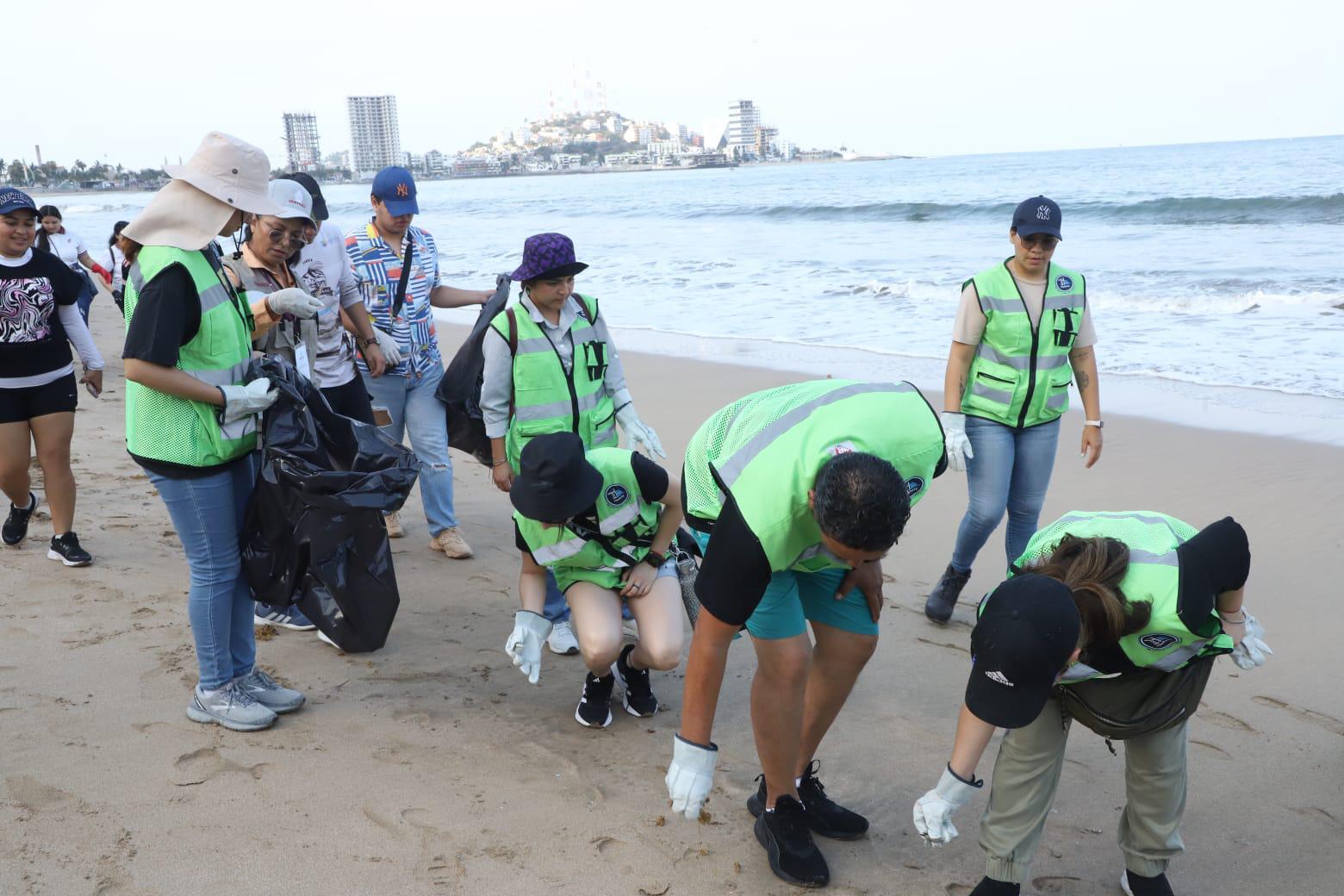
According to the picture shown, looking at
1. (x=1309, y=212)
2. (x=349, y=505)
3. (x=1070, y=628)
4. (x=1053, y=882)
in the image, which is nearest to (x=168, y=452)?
(x=349, y=505)

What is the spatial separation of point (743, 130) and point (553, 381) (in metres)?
103

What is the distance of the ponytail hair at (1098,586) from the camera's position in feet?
6.63

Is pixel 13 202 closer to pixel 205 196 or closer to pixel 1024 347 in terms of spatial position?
pixel 205 196

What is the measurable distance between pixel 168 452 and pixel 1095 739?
9.07 feet

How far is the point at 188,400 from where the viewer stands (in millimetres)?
2820

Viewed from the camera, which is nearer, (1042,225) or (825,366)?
(1042,225)

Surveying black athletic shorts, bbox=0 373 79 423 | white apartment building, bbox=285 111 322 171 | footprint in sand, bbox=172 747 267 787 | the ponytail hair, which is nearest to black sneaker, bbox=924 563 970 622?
the ponytail hair

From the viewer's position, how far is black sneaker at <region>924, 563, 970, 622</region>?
13.1ft

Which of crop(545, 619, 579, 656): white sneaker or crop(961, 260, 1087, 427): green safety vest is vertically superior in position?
crop(961, 260, 1087, 427): green safety vest

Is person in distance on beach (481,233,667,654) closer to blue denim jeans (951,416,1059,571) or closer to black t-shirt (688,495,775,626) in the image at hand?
blue denim jeans (951,416,1059,571)

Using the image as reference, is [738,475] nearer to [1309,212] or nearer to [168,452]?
[168,452]

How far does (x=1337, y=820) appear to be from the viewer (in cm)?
268

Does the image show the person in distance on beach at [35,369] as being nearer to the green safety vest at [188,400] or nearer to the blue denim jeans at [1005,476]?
the green safety vest at [188,400]

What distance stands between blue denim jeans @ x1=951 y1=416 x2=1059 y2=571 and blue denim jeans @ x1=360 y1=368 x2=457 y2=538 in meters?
2.23
